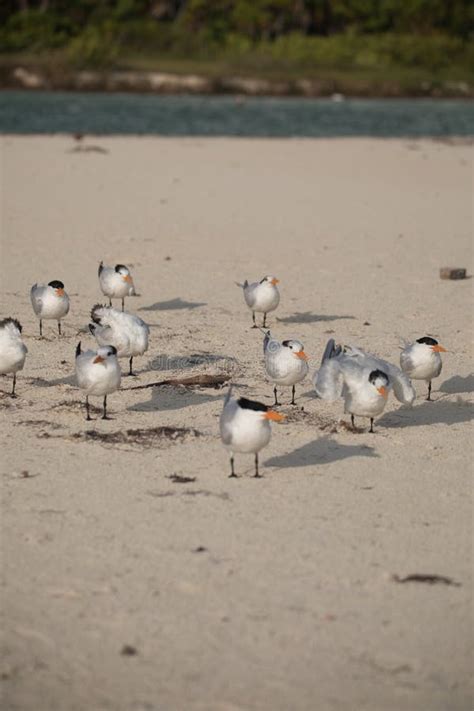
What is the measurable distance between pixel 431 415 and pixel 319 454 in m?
Result: 1.28

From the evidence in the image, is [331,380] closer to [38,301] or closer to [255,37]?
[38,301]

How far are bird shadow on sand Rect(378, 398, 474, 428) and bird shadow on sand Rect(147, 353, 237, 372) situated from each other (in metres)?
1.51

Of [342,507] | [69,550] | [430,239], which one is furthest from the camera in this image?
[430,239]

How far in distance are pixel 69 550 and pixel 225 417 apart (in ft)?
4.43

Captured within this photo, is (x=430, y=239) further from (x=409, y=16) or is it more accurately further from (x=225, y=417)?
(x=409, y=16)

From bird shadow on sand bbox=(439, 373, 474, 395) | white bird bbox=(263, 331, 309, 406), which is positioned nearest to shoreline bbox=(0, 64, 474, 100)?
bird shadow on sand bbox=(439, 373, 474, 395)

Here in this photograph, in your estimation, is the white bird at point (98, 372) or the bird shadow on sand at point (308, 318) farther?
the bird shadow on sand at point (308, 318)

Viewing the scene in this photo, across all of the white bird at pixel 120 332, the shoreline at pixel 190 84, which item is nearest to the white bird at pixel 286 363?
the white bird at pixel 120 332

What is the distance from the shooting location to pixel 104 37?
6356 cm

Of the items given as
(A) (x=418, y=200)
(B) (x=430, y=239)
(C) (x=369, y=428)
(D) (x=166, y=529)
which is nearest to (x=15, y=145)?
(A) (x=418, y=200)

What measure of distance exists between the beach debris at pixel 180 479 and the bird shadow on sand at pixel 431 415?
5.75 ft

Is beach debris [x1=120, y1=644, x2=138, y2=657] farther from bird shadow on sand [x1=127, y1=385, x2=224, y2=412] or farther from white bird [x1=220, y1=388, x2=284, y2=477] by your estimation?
bird shadow on sand [x1=127, y1=385, x2=224, y2=412]

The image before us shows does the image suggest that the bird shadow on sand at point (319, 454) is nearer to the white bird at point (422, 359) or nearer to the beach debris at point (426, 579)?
the white bird at point (422, 359)

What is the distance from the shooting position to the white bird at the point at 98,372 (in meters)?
7.85
